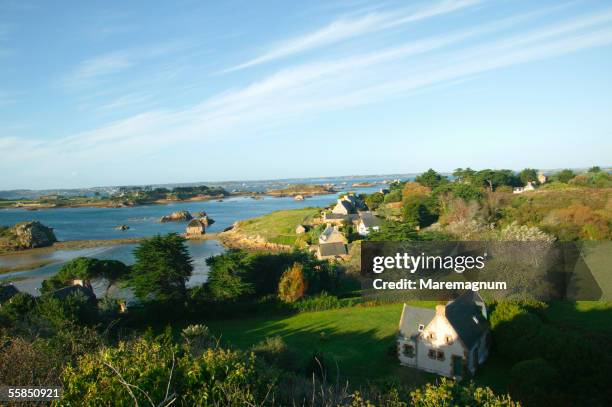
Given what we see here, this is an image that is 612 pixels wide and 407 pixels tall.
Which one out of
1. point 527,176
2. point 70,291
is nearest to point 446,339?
point 70,291

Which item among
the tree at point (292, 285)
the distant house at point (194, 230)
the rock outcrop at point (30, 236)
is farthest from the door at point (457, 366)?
the rock outcrop at point (30, 236)

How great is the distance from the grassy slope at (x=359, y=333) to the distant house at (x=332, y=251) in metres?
13.6

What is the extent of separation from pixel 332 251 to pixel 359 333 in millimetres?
18833

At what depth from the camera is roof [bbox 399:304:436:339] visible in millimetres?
17719

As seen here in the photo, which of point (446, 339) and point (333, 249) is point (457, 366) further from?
point (333, 249)

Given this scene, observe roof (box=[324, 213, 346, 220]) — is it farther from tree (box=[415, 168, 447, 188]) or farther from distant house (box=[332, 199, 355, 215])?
tree (box=[415, 168, 447, 188])

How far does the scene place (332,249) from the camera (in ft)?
135

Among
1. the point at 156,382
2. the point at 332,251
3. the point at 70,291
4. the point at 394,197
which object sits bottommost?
the point at 332,251

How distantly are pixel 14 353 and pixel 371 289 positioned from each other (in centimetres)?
2479

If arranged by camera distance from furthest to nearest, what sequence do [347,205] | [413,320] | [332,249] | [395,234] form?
1. [347,205]
2. [332,249]
3. [395,234]
4. [413,320]

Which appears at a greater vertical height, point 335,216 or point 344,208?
point 344,208

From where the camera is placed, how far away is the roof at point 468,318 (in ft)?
54.7

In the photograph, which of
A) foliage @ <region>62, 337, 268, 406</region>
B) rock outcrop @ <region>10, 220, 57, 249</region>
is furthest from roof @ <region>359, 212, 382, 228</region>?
rock outcrop @ <region>10, 220, 57, 249</region>

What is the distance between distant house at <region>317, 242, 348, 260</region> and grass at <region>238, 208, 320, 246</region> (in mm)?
10480
